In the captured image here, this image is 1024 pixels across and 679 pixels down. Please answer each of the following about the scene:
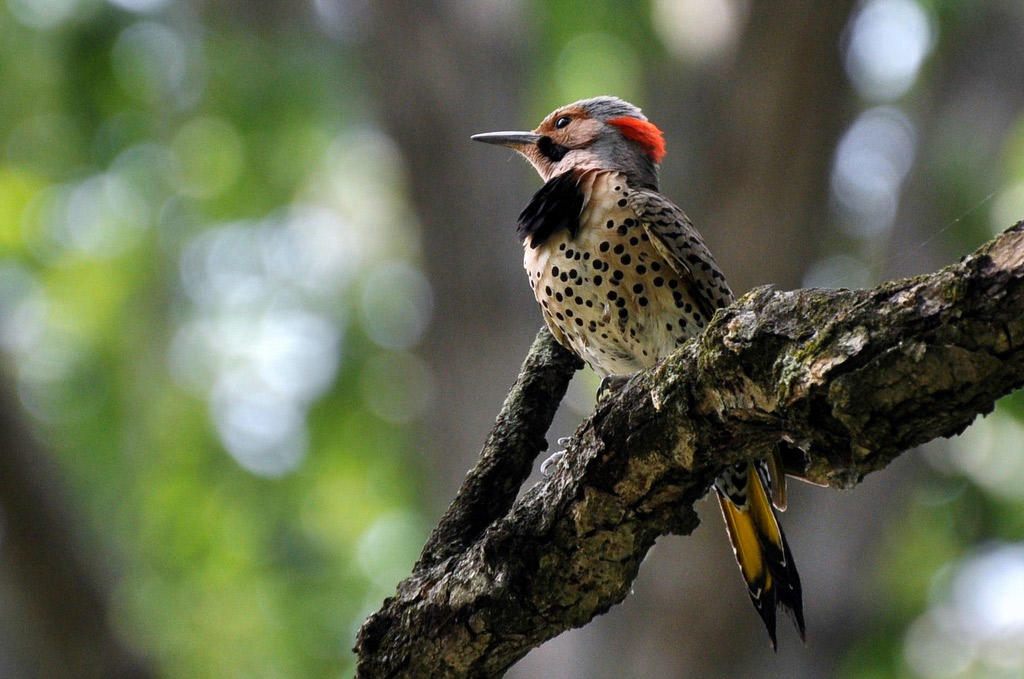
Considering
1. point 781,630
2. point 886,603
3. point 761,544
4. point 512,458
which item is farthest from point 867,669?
point 512,458

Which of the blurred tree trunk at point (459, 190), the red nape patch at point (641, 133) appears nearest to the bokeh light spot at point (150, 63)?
the blurred tree trunk at point (459, 190)

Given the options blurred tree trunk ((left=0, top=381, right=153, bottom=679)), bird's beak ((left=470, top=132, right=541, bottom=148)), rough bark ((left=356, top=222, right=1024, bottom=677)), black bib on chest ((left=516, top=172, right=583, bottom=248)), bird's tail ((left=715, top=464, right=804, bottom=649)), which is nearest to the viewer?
rough bark ((left=356, top=222, right=1024, bottom=677))

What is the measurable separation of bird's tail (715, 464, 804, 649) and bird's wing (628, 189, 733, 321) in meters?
0.56

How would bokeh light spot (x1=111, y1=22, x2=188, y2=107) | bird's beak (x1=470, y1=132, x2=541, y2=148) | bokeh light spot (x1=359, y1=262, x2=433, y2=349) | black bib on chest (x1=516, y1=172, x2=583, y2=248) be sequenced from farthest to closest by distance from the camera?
bokeh light spot (x1=359, y1=262, x2=433, y2=349), bokeh light spot (x1=111, y1=22, x2=188, y2=107), bird's beak (x1=470, y1=132, x2=541, y2=148), black bib on chest (x1=516, y1=172, x2=583, y2=248)

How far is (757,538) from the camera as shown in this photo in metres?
3.67

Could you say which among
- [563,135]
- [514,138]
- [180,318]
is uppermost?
[180,318]

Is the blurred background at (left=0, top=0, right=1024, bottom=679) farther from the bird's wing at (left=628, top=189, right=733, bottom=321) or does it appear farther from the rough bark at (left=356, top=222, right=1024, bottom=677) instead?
the rough bark at (left=356, top=222, right=1024, bottom=677)

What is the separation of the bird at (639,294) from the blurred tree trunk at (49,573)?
11.2 feet

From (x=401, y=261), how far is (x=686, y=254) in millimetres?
5825

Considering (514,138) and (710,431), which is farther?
(514,138)

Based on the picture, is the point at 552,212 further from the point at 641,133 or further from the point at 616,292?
the point at 641,133

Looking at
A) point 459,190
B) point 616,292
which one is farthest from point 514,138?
point 459,190

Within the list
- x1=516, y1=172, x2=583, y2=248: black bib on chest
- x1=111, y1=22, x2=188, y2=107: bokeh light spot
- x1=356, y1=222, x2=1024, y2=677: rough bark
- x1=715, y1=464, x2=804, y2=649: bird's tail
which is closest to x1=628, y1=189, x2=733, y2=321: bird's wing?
x1=516, y1=172, x2=583, y2=248: black bib on chest

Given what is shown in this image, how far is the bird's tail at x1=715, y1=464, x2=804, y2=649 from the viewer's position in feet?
11.6
